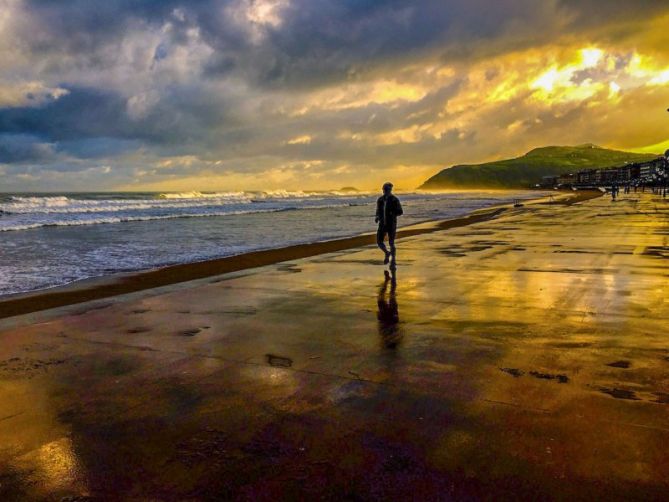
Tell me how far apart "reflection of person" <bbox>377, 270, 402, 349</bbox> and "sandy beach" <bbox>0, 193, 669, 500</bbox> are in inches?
1.6

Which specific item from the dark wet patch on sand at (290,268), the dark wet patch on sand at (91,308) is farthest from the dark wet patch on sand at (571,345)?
the dark wet patch on sand at (290,268)

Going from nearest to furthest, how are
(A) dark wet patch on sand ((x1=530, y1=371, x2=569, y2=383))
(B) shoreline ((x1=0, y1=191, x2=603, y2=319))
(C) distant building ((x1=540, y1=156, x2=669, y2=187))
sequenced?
(A) dark wet patch on sand ((x1=530, y1=371, x2=569, y2=383)) < (B) shoreline ((x1=0, y1=191, x2=603, y2=319)) < (C) distant building ((x1=540, y1=156, x2=669, y2=187))

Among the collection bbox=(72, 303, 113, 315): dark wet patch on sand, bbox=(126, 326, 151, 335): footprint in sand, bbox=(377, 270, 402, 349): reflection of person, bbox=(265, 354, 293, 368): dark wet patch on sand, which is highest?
bbox=(72, 303, 113, 315): dark wet patch on sand

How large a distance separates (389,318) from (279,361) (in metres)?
2.24

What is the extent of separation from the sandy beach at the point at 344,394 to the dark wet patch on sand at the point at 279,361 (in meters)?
0.04

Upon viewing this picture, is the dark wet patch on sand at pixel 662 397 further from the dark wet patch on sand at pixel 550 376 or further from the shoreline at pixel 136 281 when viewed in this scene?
the shoreline at pixel 136 281

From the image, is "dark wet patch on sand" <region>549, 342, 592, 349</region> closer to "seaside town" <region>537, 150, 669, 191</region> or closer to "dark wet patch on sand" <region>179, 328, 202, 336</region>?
"dark wet patch on sand" <region>179, 328, 202, 336</region>

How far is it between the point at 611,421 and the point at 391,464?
1727 millimetres

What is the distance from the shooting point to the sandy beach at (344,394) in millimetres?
3105

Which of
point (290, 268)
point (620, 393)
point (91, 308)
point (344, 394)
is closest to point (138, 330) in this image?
point (91, 308)

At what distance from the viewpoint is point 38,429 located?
385 centimetres

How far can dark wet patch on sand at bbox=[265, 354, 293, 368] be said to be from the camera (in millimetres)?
5164

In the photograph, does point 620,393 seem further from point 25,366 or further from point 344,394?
point 25,366

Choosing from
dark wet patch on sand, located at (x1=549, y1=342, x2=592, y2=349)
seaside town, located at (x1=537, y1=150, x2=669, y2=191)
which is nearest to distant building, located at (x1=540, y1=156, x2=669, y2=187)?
seaside town, located at (x1=537, y1=150, x2=669, y2=191)
